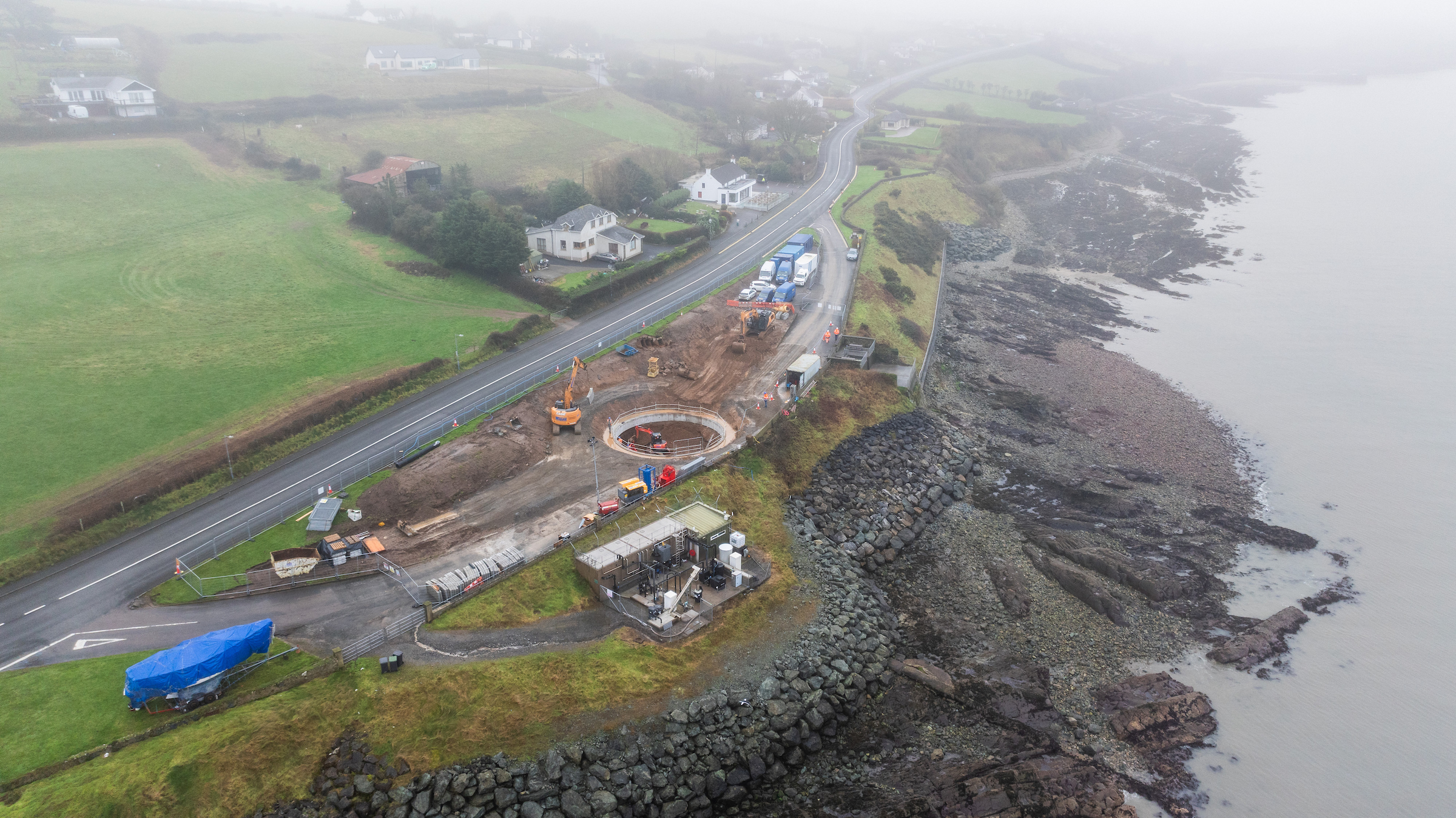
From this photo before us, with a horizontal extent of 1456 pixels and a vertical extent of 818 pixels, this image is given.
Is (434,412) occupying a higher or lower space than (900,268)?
lower

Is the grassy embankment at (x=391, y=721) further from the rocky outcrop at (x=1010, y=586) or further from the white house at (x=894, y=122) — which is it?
the white house at (x=894, y=122)

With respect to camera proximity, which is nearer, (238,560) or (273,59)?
(238,560)

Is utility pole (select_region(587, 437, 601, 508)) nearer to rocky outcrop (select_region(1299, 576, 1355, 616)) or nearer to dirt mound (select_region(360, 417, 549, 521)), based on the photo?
dirt mound (select_region(360, 417, 549, 521))

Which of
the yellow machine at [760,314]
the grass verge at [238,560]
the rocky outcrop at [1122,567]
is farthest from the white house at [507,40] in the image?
the rocky outcrop at [1122,567]

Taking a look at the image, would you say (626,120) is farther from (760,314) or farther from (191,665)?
(191,665)

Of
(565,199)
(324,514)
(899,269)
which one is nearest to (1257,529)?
(899,269)

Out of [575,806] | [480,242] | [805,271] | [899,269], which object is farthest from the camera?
[899,269]
